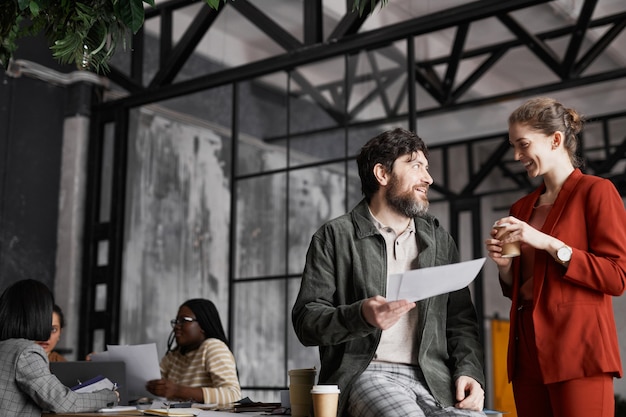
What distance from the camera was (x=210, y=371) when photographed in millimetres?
3855

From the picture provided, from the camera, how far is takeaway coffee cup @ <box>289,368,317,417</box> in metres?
2.32

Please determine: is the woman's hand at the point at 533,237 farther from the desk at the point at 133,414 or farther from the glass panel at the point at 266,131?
the glass panel at the point at 266,131

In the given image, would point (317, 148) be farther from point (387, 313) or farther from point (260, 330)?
point (387, 313)

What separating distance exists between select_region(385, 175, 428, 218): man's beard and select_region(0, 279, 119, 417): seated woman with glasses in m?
1.37

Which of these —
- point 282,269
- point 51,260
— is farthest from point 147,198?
point 282,269

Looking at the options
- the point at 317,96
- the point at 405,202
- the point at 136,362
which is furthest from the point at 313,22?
the point at 405,202

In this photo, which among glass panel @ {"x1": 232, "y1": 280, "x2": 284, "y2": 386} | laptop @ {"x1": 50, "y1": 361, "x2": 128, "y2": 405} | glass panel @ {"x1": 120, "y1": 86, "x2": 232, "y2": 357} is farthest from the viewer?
glass panel @ {"x1": 120, "y1": 86, "x2": 232, "y2": 357}

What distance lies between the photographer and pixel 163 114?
22.1ft

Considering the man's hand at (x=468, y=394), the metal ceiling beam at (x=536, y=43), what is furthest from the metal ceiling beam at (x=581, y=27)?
the man's hand at (x=468, y=394)

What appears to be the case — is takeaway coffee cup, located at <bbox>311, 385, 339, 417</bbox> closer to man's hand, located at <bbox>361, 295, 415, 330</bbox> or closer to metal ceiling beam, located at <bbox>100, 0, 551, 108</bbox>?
man's hand, located at <bbox>361, 295, 415, 330</bbox>

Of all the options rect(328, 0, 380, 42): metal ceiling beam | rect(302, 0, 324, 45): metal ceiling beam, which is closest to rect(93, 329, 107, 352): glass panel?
rect(302, 0, 324, 45): metal ceiling beam

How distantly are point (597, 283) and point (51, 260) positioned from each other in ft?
15.6

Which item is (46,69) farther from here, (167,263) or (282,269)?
(282,269)

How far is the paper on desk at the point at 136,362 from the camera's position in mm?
3615
